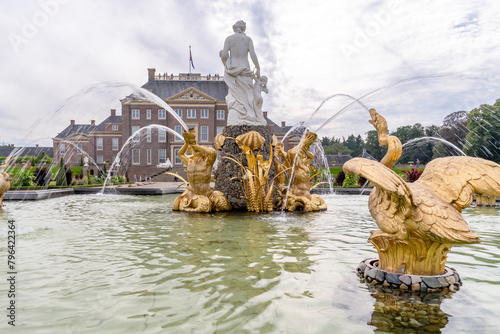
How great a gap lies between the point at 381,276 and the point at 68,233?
17.6ft

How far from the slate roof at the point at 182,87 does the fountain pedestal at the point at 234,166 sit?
42.4 meters

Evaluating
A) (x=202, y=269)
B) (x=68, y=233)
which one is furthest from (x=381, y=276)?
(x=68, y=233)

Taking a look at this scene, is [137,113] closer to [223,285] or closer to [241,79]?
[241,79]

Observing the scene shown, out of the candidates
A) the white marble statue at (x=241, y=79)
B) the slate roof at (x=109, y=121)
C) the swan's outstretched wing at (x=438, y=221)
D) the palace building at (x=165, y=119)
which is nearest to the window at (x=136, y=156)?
the palace building at (x=165, y=119)

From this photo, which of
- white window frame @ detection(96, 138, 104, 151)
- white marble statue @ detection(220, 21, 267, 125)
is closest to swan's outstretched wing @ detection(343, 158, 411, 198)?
white marble statue @ detection(220, 21, 267, 125)

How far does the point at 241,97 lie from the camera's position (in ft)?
36.4

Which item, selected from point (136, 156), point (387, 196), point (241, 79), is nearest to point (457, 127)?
point (241, 79)

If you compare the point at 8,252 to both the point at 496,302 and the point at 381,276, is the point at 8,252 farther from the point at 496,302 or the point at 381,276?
the point at 496,302

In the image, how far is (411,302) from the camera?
117 inches

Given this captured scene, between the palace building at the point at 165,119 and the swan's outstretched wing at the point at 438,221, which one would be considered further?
the palace building at the point at 165,119

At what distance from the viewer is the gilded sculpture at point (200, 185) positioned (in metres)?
9.01

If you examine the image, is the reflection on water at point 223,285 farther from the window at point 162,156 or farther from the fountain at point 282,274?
the window at point 162,156

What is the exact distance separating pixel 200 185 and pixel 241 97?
3.48 metres

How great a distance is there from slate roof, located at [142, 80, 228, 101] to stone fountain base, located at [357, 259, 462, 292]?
49.3 m
